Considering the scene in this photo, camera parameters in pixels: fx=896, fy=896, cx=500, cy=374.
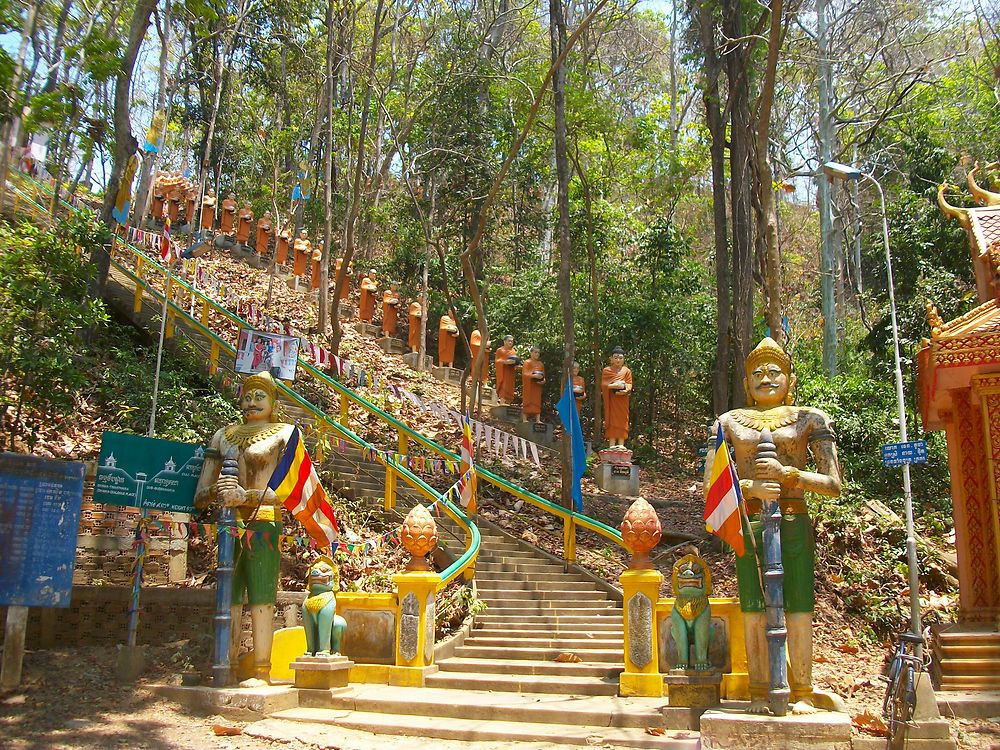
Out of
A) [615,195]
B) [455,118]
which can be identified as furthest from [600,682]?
[615,195]

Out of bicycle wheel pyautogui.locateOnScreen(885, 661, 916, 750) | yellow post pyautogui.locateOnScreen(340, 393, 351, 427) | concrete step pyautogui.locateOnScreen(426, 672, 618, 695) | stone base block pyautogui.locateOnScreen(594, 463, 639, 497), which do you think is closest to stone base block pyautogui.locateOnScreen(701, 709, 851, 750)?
bicycle wheel pyautogui.locateOnScreen(885, 661, 916, 750)

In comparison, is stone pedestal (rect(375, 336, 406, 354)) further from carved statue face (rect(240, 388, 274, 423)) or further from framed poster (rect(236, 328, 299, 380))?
carved statue face (rect(240, 388, 274, 423))

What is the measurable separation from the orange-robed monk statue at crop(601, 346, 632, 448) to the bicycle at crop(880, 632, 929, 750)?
1073 centimetres

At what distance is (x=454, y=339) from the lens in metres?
22.1

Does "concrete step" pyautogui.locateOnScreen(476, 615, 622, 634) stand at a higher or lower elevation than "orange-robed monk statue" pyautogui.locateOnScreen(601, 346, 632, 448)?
lower

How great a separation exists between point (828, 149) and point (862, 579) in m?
14.1

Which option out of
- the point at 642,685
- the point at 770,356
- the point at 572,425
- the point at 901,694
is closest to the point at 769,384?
the point at 770,356

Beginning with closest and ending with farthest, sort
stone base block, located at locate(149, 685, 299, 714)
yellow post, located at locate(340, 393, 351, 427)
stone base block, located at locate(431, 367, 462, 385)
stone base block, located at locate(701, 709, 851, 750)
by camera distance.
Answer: stone base block, located at locate(701, 709, 851, 750) < stone base block, located at locate(149, 685, 299, 714) < yellow post, located at locate(340, 393, 351, 427) < stone base block, located at locate(431, 367, 462, 385)

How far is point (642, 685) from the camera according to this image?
25.1 feet

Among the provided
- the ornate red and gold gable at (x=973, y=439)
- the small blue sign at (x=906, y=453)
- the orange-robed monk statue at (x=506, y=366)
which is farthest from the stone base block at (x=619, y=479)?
the ornate red and gold gable at (x=973, y=439)

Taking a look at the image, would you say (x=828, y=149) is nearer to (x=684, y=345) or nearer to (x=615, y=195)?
(x=684, y=345)

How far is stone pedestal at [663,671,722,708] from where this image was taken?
272 inches

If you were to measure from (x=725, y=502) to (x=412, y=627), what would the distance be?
356cm

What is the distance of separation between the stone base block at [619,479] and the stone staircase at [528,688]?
195 inches
